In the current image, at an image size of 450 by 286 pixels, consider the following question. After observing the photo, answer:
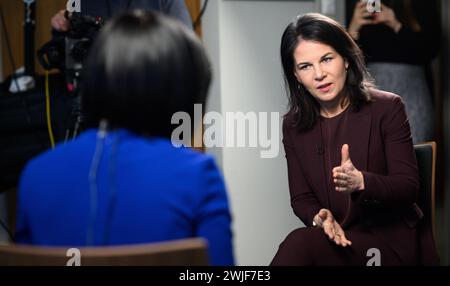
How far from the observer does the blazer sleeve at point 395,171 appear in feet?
4.97

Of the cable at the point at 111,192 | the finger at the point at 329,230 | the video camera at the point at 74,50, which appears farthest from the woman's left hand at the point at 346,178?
the video camera at the point at 74,50

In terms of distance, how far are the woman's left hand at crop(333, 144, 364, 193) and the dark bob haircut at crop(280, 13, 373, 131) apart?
0.88 feet

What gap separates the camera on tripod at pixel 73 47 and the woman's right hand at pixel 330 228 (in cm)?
99

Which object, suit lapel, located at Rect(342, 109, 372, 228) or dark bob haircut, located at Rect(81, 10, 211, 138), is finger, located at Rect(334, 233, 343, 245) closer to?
suit lapel, located at Rect(342, 109, 372, 228)

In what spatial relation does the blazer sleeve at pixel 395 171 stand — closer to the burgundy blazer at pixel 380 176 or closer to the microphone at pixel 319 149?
the burgundy blazer at pixel 380 176

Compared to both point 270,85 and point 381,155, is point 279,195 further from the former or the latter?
point 381,155

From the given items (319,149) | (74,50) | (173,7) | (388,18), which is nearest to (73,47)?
(74,50)

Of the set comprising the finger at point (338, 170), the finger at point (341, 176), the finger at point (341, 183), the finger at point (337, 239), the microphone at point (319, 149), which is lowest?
the finger at point (337, 239)

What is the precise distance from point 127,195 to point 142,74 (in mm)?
187

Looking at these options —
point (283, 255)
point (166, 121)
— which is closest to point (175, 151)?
point (166, 121)

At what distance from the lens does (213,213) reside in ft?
3.03

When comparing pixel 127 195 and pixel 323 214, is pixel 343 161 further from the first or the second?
pixel 127 195

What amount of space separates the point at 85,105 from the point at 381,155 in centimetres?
93

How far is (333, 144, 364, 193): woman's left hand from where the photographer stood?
145cm
